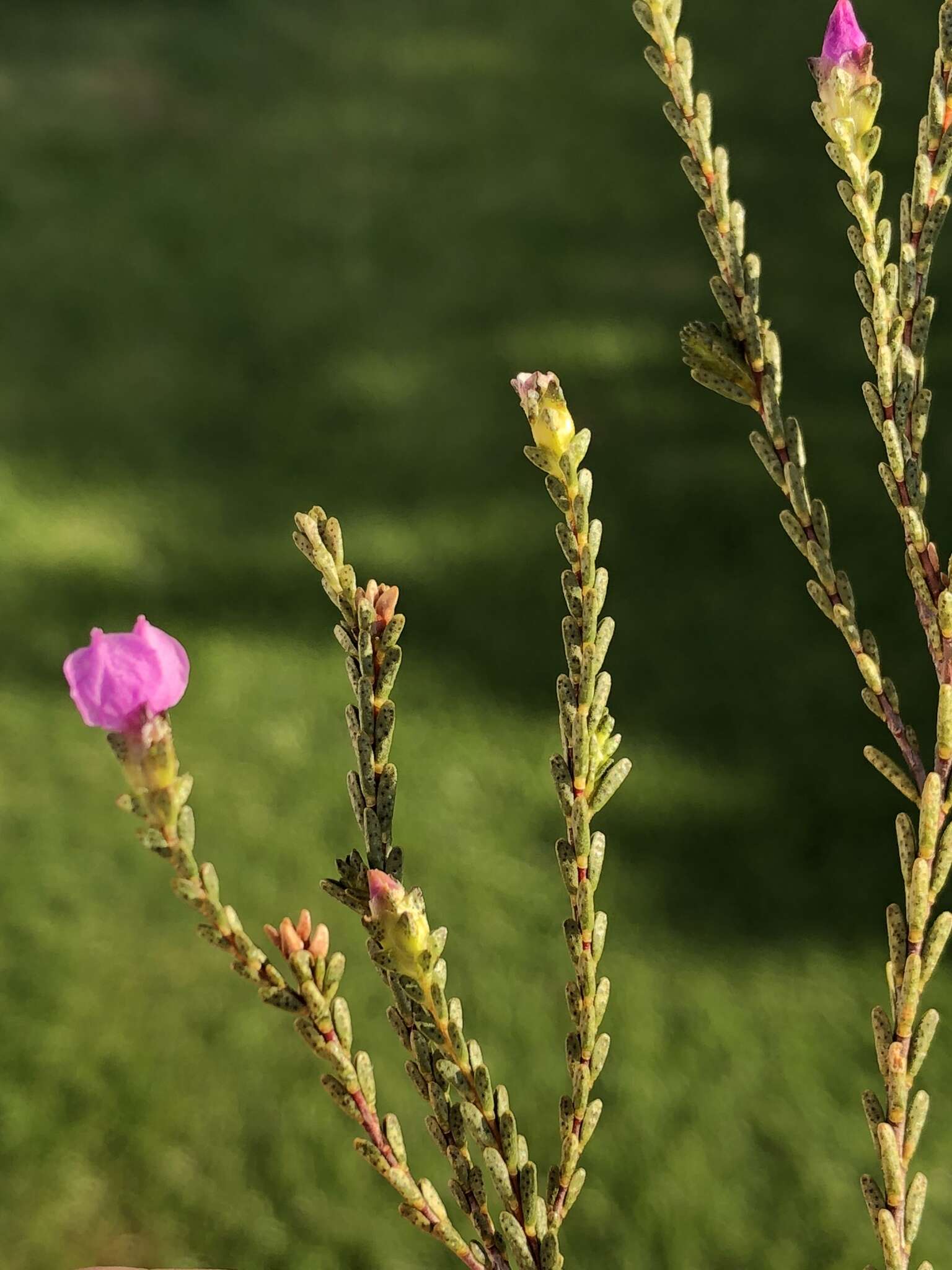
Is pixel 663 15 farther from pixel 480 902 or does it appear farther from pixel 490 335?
pixel 490 335

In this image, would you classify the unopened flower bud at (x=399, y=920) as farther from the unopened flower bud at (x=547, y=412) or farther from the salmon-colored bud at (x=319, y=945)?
the unopened flower bud at (x=547, y=412)

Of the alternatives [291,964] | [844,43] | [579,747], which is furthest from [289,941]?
[844,43]

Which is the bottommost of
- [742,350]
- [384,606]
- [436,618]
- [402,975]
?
[402,975]

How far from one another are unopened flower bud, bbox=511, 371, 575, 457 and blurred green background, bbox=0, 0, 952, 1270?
65.5 inches

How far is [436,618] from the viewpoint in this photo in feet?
9.66

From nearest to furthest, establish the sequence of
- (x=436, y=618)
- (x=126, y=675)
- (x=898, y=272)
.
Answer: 1. (x=126, y=675)
2. (x=898, y=272)
3. (x=436, y=618)

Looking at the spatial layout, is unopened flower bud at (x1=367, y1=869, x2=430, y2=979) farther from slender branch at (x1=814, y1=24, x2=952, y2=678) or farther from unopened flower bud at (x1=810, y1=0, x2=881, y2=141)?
unopened flower bud at (x1=810, y1=0, x2=881, y2=141)

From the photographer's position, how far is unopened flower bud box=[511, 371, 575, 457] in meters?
0.49

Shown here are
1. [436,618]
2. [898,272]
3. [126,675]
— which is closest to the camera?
[126,675]

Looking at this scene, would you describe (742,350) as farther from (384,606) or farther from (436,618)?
(436,618)

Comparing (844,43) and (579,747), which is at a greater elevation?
(844,43)

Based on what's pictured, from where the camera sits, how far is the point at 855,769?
259cm

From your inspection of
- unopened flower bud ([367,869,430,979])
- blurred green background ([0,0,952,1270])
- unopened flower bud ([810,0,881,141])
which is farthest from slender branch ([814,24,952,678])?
blurred green background ([0,0,952,1270])

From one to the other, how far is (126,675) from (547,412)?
175mm
